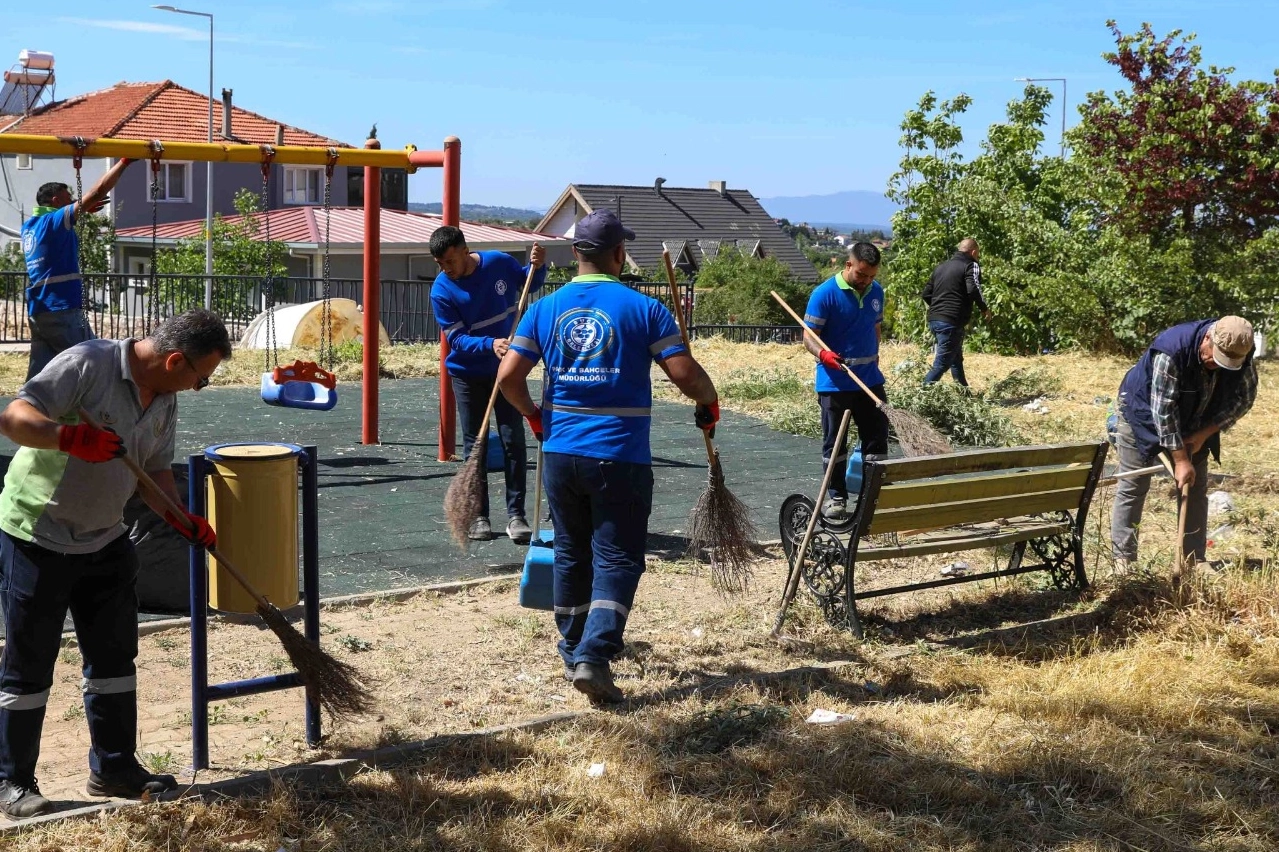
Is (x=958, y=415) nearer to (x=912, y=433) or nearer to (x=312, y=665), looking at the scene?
(x=912, y=433)

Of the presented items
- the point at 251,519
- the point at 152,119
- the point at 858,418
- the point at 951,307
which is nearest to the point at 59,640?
the point at 251,519

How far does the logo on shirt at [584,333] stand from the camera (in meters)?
5.01

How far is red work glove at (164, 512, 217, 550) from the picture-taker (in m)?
4.14

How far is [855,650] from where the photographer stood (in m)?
5.93

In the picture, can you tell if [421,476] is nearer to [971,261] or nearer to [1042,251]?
[971,261]

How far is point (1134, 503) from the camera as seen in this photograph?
6922mm

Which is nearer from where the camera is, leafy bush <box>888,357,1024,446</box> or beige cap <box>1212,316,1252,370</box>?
beige cap <box>1212,316,1252,370</box>

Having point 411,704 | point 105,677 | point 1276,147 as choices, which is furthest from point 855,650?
point 1276,147

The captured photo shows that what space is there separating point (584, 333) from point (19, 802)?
7.88 ft

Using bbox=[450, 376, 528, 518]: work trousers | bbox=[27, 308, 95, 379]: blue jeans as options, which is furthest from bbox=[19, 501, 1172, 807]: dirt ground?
bbox=[27, 308, 95, 379]: blue jeans

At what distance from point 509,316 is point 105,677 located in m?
4.26

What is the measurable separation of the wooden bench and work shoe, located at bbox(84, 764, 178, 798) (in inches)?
119

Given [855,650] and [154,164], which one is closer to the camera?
[855,650]

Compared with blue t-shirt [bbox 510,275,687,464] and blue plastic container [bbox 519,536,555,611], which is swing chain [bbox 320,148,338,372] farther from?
blue t-shirt [bbox 510,275,687,464]
